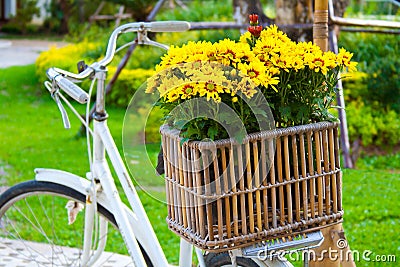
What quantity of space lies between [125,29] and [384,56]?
618cm

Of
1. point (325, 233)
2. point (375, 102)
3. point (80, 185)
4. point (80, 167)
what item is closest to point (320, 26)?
point (325, 233)

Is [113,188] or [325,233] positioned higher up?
[113,188]

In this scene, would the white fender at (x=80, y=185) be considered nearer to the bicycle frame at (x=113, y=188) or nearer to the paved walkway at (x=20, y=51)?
the bicycle frame at (x=113, y=188)

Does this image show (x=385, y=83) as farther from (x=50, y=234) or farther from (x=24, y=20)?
(x=24, y=20)

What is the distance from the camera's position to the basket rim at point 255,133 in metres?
1.93

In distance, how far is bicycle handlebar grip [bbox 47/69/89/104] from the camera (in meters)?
2.37

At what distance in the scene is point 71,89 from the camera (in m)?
2.39

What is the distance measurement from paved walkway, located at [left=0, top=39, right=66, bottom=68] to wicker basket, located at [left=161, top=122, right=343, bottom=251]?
36.5 ft

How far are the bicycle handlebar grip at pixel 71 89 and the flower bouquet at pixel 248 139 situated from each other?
31 cm

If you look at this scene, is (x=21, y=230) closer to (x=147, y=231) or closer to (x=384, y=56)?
(x=147, y=231)

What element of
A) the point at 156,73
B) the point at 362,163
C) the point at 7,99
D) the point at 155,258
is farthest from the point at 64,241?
the point at 7,99

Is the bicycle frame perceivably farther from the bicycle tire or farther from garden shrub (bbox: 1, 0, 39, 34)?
garden shrub (bbox: 1, 0, 39, 34)

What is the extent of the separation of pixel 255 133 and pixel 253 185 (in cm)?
15

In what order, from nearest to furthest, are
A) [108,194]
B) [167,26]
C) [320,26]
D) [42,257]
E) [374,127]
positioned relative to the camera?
1. [108,194]
2. [167,26]
3. [320,26]
4. [42,257]
5. [374,127]
